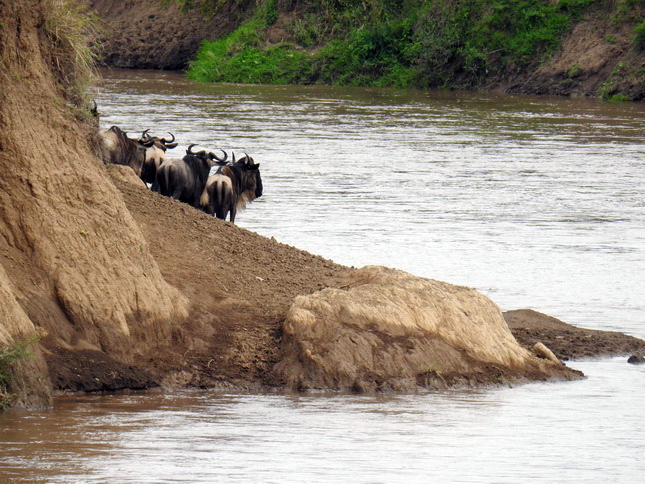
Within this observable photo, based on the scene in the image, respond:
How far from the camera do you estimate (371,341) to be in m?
10.1

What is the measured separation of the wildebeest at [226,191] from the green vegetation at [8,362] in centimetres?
875

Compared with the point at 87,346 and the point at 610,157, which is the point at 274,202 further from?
the point at 87,346

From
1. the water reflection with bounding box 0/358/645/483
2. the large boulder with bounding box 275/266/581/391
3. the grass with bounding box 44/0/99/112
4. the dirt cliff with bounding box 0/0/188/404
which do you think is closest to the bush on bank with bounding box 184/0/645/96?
the large boulder with bounding box 275/266/581/391

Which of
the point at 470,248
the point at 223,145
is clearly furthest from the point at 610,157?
the point at 470,248

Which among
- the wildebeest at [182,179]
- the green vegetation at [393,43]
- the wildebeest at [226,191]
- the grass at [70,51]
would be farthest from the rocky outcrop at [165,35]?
the grass at [70,51]

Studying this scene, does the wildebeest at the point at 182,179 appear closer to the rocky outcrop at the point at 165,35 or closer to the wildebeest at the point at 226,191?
the wildebeest at the point at 226,191

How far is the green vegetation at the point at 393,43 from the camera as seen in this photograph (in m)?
42.4

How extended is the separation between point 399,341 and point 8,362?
3239 millimetres

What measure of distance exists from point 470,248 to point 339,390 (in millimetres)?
7969

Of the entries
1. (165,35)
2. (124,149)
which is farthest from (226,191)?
(165,35)

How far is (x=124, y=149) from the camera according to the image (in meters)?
17.3

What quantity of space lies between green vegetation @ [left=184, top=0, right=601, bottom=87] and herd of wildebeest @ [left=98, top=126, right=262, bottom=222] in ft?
83.0

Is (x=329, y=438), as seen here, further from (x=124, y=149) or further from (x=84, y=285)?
(x=124, y=149)

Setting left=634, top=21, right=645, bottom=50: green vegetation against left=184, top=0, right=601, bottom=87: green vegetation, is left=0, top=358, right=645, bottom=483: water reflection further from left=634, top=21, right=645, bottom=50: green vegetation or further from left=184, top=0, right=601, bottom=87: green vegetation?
left=184, top=0, right=601, bottom=87: green vegetation
